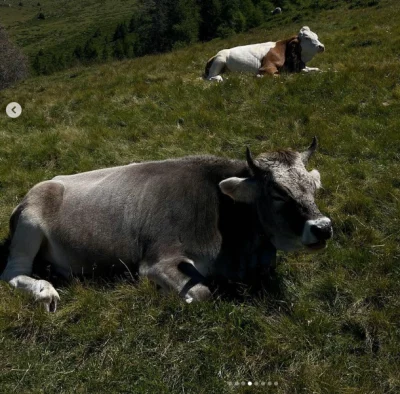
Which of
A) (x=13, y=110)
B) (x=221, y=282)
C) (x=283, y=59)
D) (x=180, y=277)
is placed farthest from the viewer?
(x=283, y=59)

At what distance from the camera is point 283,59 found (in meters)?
14.5

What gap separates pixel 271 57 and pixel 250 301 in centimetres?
1063

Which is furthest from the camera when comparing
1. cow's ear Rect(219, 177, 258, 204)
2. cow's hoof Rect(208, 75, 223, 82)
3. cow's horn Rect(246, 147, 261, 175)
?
cow's hoof Rect(208, 75, 223, 82)

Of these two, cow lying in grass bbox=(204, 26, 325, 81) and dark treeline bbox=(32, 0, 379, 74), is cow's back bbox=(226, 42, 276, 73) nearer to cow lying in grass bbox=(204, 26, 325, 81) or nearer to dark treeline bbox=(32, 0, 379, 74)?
cow lying in grass bbox=(204, 26, 325, 81)

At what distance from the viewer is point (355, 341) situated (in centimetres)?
477

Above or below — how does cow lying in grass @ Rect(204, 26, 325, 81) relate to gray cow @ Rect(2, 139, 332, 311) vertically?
below

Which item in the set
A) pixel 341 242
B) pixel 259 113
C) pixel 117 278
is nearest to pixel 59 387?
pixel 117 278

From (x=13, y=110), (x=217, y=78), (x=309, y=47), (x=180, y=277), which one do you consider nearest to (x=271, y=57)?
(x=309, y=47)

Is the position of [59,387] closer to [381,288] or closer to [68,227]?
[68,227]

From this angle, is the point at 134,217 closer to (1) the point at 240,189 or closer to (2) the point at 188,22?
(1) the point at 240,189

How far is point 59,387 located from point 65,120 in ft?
29.3

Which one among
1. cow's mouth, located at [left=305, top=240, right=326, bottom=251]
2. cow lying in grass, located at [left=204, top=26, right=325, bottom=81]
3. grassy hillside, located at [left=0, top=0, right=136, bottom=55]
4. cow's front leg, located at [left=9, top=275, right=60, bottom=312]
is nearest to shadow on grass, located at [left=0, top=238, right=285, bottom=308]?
cow's front leg, located at [left=9, top=275, right=60, bottom=312]

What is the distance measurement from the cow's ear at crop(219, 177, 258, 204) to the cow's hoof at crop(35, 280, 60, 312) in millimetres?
2316

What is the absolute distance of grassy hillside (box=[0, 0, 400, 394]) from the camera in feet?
14.6
